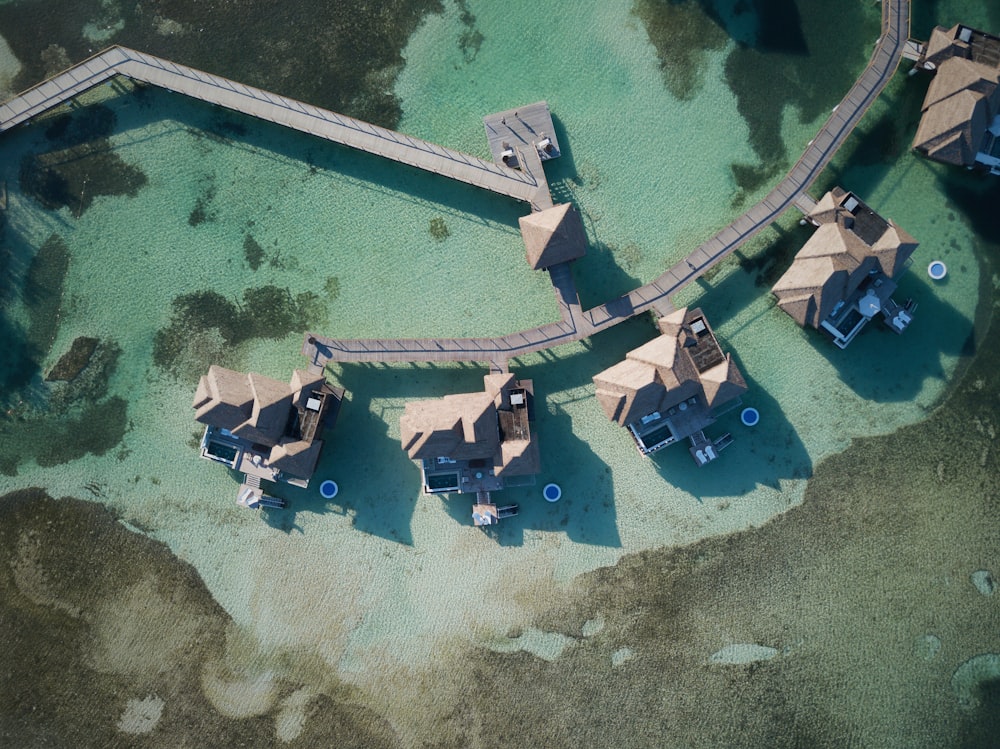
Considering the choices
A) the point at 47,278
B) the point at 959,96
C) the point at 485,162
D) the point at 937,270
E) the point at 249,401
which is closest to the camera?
the point at 959,96

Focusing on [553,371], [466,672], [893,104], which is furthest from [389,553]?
[893,104]

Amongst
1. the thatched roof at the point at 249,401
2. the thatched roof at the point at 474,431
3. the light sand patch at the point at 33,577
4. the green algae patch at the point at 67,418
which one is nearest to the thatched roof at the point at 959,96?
the thatched roof at the point at 474,431

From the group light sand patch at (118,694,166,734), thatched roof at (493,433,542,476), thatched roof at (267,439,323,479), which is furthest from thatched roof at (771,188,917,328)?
light sand patch at (118,694,166,734)

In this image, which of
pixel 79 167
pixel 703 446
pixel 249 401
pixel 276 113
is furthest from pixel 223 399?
pixel 703 446

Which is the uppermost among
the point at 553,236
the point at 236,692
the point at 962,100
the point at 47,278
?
the point at 47,278

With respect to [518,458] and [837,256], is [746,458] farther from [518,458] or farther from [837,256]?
[518,458]

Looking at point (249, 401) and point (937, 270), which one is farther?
point (937, 270)
